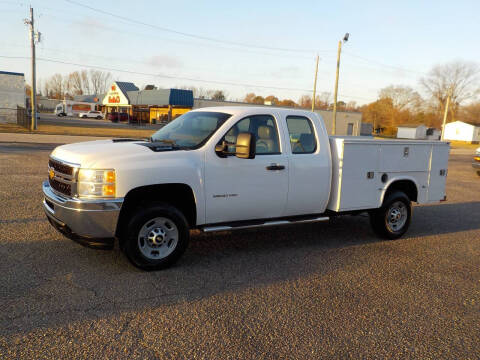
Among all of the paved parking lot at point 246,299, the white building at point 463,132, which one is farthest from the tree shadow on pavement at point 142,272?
the white building at point 463,132

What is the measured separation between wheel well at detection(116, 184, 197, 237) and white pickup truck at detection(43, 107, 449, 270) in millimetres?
13

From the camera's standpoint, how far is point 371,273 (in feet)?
17.3

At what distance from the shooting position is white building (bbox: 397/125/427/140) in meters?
81.0

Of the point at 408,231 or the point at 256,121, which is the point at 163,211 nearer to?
the point at 256,121

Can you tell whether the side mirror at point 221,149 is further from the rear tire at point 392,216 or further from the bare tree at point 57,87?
the bare tree at point 57,87

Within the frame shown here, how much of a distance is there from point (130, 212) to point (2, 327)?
1.80 metres

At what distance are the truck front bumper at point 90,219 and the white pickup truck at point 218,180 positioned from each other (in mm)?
11

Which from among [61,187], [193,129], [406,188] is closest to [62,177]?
[61,187]

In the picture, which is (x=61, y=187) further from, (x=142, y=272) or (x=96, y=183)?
(x=142, y=272)

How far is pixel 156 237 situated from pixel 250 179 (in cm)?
143

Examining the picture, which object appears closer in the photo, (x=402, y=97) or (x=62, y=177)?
(x=62, y=177)

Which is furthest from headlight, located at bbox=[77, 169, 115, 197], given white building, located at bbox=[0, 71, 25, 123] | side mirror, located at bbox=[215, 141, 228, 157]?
white building, located at bbox=[0, 71, 25, 123]

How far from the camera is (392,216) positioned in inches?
270

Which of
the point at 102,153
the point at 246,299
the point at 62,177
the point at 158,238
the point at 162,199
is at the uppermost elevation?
the point at 102,153
